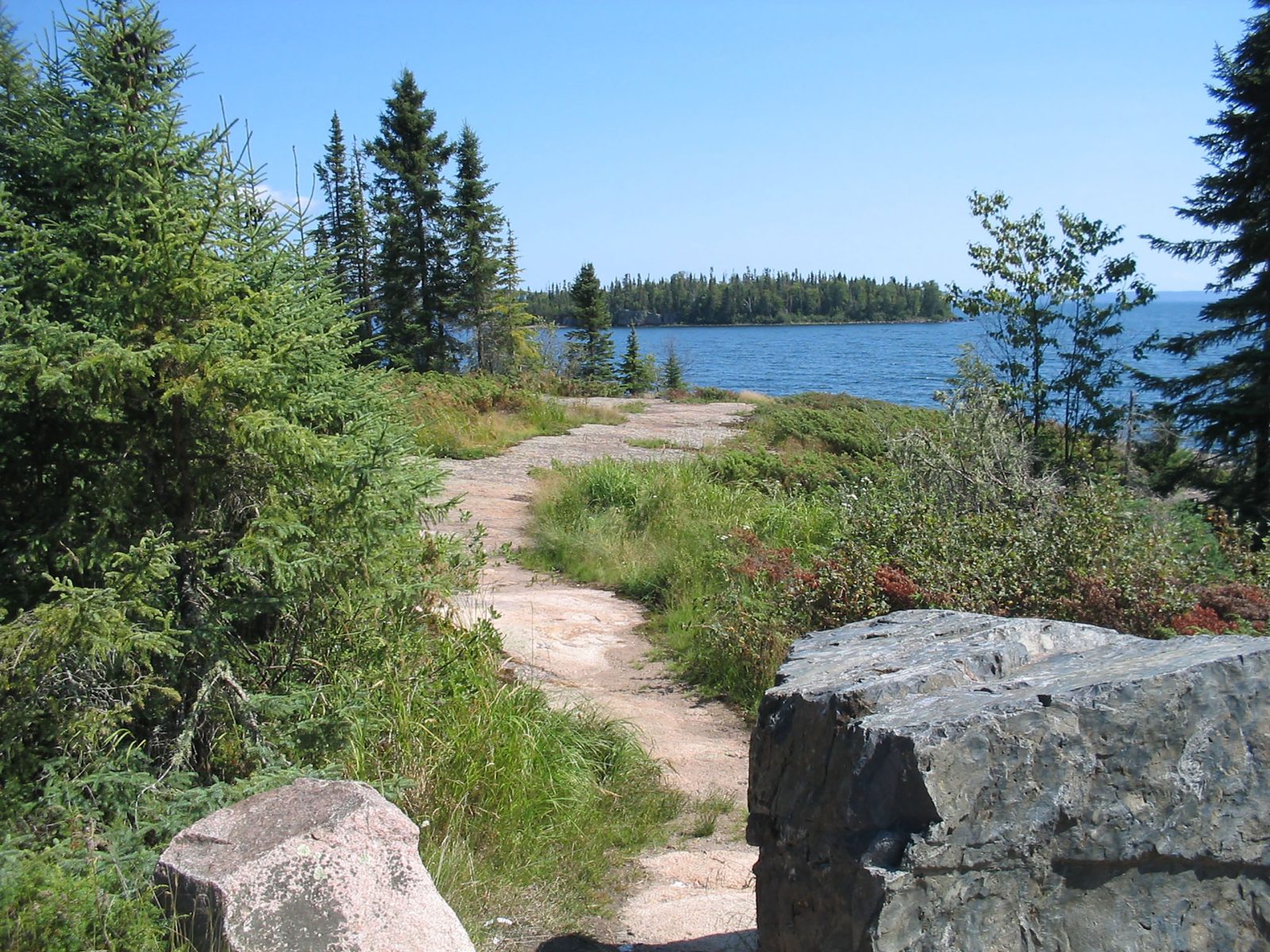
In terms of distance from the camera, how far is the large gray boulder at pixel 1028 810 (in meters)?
2.86

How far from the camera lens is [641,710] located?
22.8ft

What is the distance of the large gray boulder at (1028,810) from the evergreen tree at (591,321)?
43.6 metres

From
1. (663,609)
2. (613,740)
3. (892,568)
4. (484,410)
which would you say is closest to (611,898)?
(613,740)

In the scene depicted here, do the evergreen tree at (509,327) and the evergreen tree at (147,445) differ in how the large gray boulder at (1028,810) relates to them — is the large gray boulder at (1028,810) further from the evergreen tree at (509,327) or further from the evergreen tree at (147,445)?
the evergreen tree at (509,327)

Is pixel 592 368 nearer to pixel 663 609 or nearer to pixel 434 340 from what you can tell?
pixel 434 340

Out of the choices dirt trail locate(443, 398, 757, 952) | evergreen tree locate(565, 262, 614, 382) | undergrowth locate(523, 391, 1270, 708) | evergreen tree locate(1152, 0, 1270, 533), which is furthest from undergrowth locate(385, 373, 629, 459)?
evergreen tree locate(565, 262, 614, 382)

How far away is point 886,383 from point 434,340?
891 inches

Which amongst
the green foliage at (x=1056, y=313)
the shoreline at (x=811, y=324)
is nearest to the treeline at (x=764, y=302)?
the shoreline at (x=811, y=324)

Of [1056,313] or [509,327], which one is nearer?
[1056,313]

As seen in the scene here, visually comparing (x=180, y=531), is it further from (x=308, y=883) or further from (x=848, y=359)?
(x=848, y=359)

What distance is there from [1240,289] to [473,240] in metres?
25.3

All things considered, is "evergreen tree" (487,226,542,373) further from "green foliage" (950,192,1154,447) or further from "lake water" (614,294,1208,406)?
"green foliage" (950,192,1154,447)

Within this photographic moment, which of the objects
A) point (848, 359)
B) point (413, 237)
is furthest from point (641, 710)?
point (848, 359)

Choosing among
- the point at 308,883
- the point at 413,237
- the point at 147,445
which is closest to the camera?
the point at 308,883
